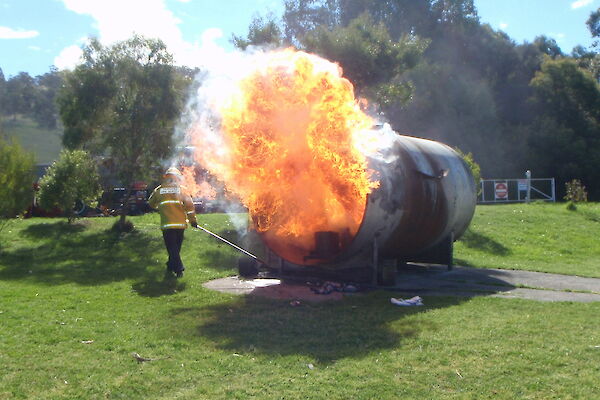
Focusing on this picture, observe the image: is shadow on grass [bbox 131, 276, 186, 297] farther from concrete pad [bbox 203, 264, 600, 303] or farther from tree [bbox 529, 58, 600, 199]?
tree [bbox 529, 58, 600, 199]

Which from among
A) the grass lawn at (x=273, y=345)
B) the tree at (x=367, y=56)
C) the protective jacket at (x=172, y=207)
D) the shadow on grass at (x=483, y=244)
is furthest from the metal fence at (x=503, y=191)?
the grass lawn at (x=273, y=345)

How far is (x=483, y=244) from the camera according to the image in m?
18.5

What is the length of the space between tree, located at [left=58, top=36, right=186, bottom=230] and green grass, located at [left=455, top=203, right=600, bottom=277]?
8.72 m

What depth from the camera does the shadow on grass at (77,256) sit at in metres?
12.2

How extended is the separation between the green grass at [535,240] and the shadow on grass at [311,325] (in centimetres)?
638

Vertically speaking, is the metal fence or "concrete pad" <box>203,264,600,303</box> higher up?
the metal fence

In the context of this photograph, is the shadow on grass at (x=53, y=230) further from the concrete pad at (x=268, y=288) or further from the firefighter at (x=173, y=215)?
the concrete pad at (x=268, y=288)

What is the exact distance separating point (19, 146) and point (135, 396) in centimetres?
1201

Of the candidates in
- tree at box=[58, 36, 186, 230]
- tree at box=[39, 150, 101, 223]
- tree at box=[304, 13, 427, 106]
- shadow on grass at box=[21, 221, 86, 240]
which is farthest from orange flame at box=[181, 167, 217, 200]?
tree at box=[304, 13, 427, 106]

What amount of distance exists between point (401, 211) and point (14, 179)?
32.1ft

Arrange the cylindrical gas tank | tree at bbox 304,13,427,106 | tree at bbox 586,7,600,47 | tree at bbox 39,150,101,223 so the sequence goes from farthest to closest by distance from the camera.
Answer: tree at bbox 586,7,600,47, tree at bbox 304,13,427,106, tree at bbox 39,150,101,223, the cylindrical gas tank

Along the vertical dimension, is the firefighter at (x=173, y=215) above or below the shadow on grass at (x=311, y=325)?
above

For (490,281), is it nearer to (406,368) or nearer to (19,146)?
(406,368)

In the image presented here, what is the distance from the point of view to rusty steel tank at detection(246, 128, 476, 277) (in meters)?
10.5
